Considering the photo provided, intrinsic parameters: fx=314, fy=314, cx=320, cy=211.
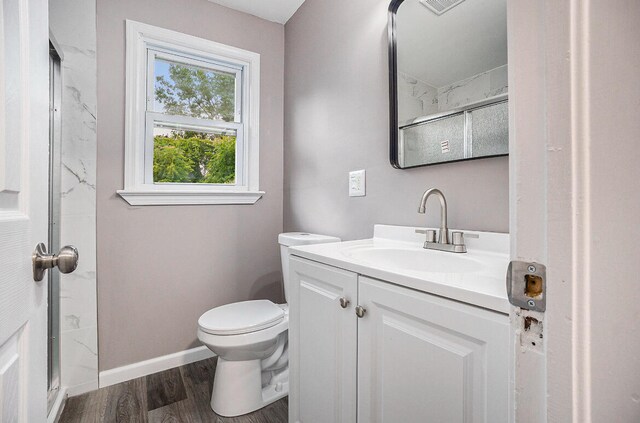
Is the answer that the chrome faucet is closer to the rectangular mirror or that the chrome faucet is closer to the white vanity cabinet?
the rectangular mirror

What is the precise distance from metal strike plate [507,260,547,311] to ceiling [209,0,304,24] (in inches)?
84.2

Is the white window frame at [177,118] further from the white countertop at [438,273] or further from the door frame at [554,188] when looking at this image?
the door frame at [554,188]

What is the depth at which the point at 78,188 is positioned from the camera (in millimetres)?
1595

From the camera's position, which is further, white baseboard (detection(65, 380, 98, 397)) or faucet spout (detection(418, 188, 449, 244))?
white baseboard (detection(65, 380, 98, 397))

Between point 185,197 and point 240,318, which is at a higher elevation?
point 185,197

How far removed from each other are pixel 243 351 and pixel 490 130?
1.33 metres

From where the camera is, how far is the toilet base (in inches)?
56.9

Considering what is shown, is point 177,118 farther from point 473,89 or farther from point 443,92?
point 473,89

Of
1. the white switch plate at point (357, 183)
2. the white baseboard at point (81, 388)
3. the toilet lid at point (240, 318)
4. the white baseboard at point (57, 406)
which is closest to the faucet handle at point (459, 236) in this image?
the white switch plate at point (357, 183)

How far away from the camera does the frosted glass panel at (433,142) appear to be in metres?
1.14

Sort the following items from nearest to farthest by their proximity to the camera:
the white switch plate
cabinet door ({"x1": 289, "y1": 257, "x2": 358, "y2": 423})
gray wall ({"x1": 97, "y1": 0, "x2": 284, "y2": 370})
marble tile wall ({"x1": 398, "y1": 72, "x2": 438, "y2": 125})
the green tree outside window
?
cabinet door ({"x1": 289, "y1": 257, "x2": 358, "y2": 423}), marble tile wall ({"x1": 398, "y1": 72, "x2": 438, "y2": 125}), the white switch plate, gray wall ({"x1": 97, "y1": 0, "x2": 284, "y2": 370}), the green tree outside window

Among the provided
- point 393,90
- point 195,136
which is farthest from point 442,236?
point 195,136

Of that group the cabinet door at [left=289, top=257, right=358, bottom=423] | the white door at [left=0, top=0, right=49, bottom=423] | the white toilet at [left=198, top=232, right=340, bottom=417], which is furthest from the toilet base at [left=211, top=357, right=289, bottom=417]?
the white door at [left=0, top=0, right=49, bottom=423]

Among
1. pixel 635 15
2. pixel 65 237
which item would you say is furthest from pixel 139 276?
pixel 635 15
